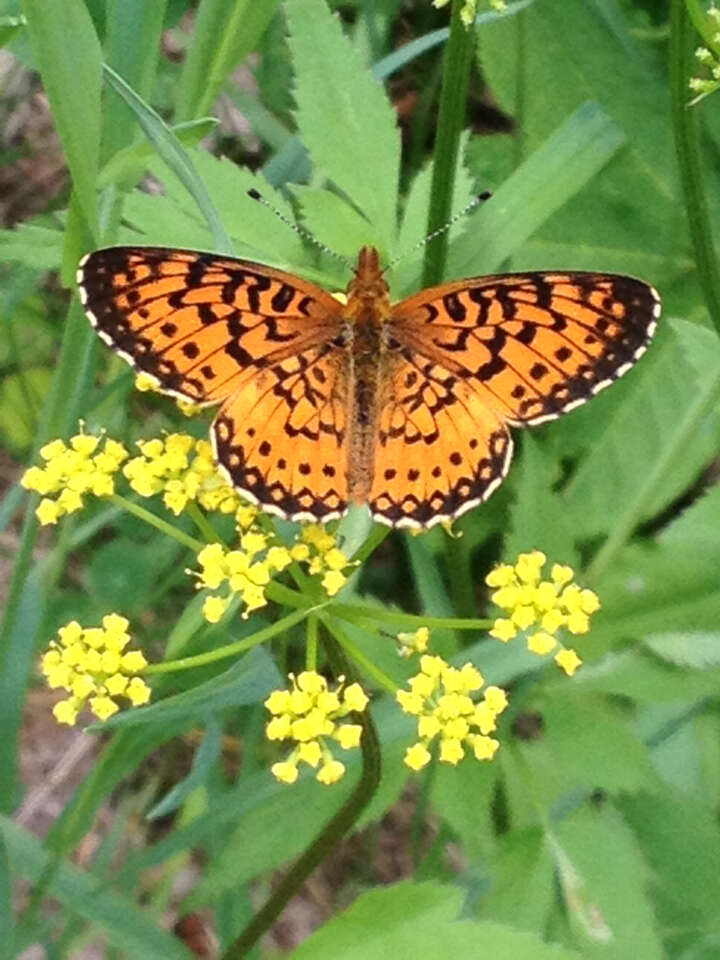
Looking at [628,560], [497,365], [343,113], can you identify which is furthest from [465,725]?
[343,113]

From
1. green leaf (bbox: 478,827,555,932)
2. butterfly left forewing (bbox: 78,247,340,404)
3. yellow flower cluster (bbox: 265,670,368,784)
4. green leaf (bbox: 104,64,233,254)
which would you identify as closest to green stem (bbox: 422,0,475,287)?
butterfly left forewing (bbox: 78,247,340,404)

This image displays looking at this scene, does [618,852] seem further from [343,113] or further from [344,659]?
[343,113]

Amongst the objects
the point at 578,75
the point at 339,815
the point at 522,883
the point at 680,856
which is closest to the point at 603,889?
the point at 522,883

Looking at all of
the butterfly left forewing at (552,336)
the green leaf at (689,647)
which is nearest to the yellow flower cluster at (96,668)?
the butterfly left forewing at (552,336)

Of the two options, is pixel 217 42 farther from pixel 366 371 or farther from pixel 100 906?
pixel 100 906

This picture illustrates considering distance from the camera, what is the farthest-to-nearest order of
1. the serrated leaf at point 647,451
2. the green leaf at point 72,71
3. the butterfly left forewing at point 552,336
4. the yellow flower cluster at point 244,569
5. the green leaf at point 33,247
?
the serrated leaf at point 647,451 < the green leaf at point 33,247 < the butterfly left forewing at point 552,336 < the yellow flower cluster at point 244,569 < the green leaf at point 72,71

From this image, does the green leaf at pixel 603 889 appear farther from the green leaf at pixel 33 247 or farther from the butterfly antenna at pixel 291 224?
the green leaf at pixel 33 247

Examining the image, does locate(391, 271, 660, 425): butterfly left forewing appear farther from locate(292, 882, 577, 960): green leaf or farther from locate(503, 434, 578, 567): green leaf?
locate(292, 882, 577, 960): green leaf
